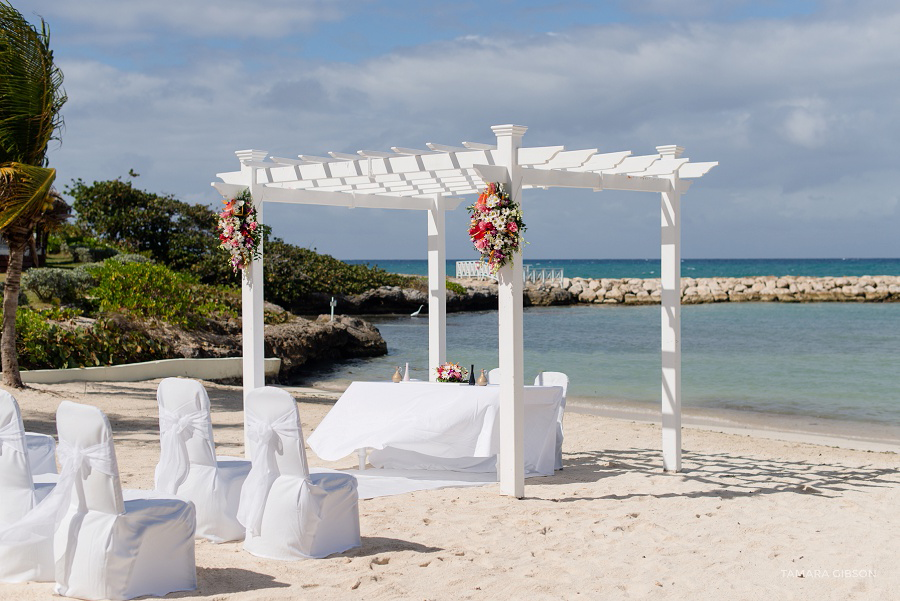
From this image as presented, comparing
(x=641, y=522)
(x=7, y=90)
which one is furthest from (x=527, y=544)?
(x=7, y=90)

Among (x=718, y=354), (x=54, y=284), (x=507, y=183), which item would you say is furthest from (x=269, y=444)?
(x=718, y=354)

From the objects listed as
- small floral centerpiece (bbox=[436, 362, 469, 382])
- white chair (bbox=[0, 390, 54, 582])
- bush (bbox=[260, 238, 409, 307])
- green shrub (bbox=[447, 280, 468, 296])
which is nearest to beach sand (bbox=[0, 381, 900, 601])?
white chair (bbox=[0, 390, 54, 582])

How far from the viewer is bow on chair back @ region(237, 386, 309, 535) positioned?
4910 mm

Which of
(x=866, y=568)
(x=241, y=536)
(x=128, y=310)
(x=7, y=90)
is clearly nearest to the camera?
(x=866, y=568)

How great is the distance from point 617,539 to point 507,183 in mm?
2702

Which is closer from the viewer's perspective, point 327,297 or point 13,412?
point 13,412

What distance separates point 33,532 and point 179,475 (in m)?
0.98

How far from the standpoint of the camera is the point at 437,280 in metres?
9.95

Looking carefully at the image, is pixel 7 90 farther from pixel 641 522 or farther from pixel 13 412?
pixel 641 522

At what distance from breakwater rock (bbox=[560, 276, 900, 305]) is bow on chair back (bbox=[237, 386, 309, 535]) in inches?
1605

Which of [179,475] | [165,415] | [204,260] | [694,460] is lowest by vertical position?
[694,460]

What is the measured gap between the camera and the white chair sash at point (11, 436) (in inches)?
179

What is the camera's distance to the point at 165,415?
16.8 feet

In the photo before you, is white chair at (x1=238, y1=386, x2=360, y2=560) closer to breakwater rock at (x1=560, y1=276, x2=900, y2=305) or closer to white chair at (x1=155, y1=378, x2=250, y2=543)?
white chair at (x1=155, y1=378, x2=250, y2=543)
